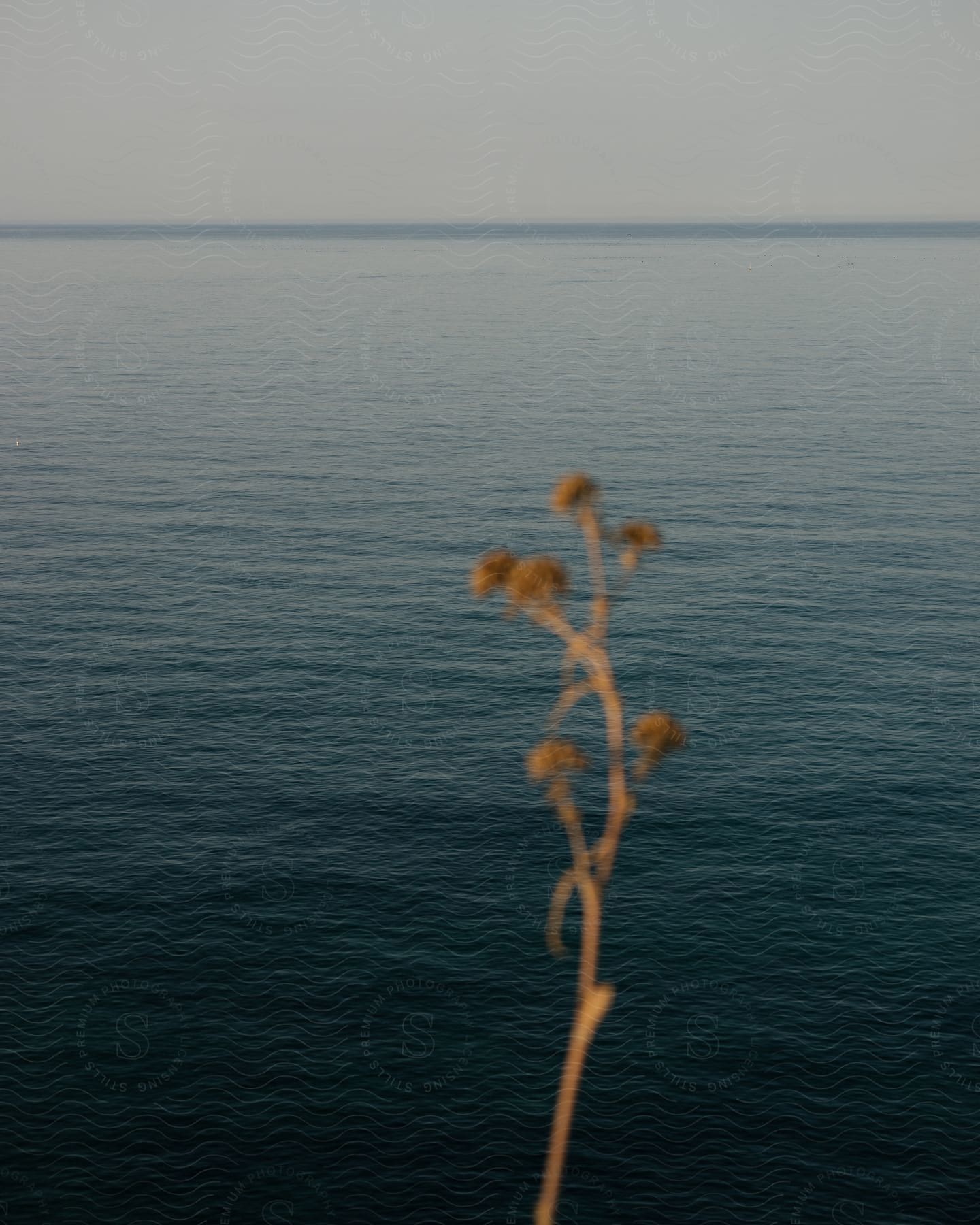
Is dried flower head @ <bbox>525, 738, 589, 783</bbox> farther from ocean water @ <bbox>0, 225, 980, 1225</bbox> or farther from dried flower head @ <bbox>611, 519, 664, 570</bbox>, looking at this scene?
ocean water @ <bbox>0, 225, 980, 1225</bbox>

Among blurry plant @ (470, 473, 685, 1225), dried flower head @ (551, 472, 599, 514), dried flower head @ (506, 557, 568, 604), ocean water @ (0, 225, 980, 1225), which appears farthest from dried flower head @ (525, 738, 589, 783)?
ocean water @ (0, 225, 980, 1225)

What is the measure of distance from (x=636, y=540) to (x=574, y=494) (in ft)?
4.50

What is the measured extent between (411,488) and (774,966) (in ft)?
315

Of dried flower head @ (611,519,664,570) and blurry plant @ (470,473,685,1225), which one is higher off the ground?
dried flower head @ (611,519,664,570)

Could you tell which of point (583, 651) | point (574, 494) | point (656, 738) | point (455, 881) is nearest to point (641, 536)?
point (574, 494)

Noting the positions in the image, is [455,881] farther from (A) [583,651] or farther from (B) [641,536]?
(B) [641,536]

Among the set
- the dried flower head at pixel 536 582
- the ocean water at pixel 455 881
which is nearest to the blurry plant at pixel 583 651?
the dried flower head at pixel 536 582

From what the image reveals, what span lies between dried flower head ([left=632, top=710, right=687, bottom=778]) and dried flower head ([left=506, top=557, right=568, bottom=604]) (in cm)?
284

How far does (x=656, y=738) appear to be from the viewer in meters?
23.9

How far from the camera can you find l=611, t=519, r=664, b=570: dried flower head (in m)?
22.8

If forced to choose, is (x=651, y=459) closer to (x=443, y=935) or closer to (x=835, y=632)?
(x=835, y=632)

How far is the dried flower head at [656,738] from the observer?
2369 cm

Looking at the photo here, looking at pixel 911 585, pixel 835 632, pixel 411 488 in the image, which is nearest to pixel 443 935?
pixel 835 632

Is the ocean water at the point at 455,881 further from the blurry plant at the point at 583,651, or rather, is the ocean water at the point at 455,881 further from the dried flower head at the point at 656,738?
the dried flower head at the point at 656,738
